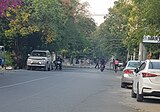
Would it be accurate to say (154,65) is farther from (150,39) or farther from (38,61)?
(38,61)

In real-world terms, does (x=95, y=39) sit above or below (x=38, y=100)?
above

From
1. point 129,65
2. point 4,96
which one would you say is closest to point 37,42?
point 129,65

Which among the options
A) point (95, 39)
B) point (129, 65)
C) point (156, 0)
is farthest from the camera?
point (95, 39)

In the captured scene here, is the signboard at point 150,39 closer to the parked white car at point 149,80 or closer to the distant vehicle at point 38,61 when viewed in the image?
the parked white car at point 149,80

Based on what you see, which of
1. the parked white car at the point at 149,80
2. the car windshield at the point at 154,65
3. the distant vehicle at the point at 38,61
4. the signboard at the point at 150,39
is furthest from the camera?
the distant vehicle at the point at 38,61

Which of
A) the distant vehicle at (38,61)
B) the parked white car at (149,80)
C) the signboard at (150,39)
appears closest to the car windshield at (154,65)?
the parked white car at (149,80)

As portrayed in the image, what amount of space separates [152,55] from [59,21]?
19179 mm

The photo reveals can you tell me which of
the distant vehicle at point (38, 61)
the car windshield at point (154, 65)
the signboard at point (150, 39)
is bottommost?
the car windshield at point (154, 65)

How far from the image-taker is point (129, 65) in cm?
2783

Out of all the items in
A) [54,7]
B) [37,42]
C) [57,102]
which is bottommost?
[57,102]

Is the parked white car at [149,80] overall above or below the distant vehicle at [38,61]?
below

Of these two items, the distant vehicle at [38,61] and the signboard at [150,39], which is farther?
the distant vehicle at [38,61]

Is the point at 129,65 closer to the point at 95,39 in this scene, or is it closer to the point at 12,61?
the point at 12,61

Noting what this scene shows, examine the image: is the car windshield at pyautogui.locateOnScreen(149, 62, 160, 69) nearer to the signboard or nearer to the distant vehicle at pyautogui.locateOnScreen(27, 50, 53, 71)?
the signboard
